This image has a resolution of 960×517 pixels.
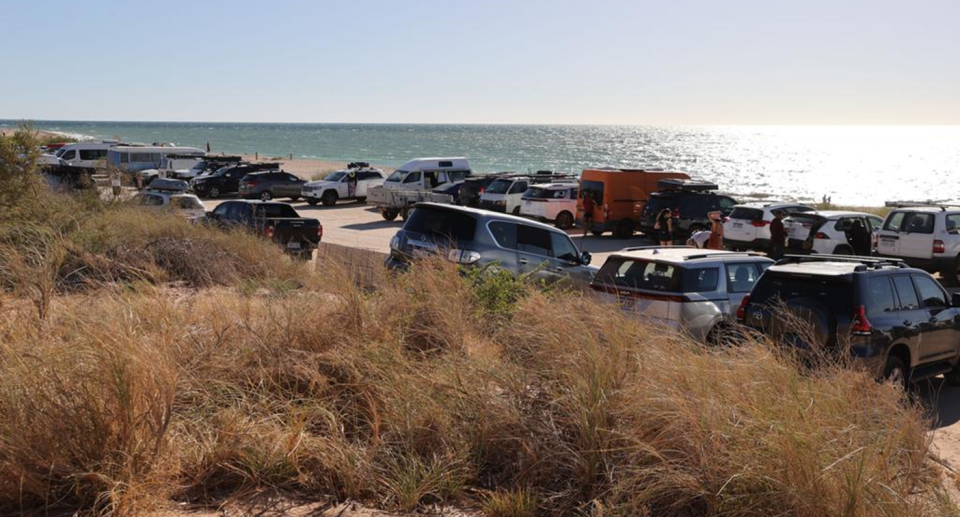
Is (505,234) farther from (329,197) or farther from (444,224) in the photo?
(329,197)

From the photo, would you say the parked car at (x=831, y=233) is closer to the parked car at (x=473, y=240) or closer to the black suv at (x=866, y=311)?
the parked car at (x=473, y=240)

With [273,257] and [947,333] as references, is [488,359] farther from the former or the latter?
[273,257]

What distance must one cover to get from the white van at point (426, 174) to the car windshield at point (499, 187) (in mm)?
4093

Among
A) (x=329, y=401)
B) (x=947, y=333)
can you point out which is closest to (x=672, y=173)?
(x=947, y=333)

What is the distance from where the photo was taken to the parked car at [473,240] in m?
12.3

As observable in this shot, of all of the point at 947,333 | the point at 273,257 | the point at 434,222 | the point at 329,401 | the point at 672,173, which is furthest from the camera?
the point at 672,173

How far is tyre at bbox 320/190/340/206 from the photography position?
36188 millimetres

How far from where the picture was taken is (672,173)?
91.1 feet

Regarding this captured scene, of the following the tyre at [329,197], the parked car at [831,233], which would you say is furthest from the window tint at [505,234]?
the tyre at [329,197]

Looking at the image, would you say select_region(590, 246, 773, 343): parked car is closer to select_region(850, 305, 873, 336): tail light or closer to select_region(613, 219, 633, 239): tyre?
select_region(850, 305, 873, 336): tail light

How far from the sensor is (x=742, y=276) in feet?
36.5

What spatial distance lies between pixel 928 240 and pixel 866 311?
421 inches

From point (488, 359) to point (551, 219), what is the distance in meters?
21.6

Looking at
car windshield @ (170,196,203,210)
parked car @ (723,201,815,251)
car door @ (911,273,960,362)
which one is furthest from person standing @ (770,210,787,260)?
car windshield @ (170,196,203,210)
